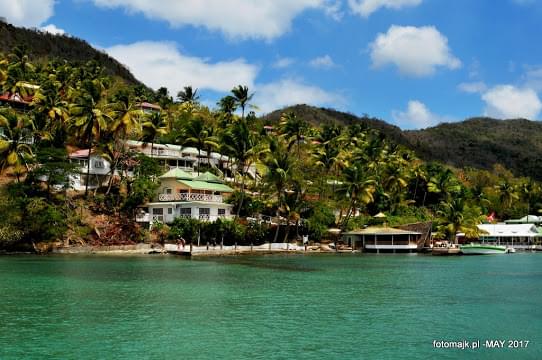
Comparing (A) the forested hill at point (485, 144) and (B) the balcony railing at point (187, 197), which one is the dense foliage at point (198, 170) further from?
(A) the forested hill at point (485, 144)

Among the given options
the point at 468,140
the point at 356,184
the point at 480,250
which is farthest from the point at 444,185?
the point at 468,140

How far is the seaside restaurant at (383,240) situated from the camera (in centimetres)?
6172

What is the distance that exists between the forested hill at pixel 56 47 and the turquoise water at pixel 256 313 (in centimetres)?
8577

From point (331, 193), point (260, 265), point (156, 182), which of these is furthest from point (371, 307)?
point (331, 193)

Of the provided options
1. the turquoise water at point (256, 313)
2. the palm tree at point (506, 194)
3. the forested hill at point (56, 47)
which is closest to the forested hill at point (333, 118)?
the forested hill at point (56, 47)

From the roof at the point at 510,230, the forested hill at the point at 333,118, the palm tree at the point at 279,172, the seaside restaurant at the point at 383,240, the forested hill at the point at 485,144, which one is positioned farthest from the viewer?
the forested hill at the point at 333,118

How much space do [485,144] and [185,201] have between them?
121 m

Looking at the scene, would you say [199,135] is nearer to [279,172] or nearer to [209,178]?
[209,178]

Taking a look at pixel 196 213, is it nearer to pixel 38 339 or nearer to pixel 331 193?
pixel 331 193

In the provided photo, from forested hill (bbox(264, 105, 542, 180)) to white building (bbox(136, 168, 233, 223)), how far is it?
242 feet

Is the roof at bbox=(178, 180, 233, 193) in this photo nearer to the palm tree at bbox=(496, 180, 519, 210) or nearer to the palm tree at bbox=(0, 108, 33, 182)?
the palm tree at bbox=(0, 108, 33, 182)

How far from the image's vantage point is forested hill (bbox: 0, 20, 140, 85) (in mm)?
109688

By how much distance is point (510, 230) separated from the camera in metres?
73.1

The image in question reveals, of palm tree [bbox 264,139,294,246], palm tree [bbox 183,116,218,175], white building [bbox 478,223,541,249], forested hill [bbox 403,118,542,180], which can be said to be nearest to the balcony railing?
palm tree [bbox 264,139,294,246]
